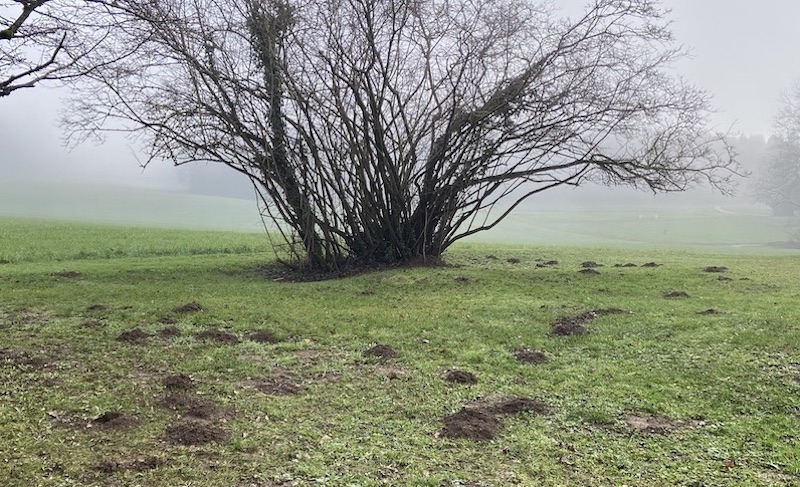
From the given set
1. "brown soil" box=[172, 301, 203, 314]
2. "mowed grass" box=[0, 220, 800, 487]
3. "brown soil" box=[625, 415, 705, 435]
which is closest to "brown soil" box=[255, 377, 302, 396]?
"mowed grass" box=[0, 220, 800, 487]

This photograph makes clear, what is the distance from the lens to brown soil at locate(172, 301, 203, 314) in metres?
11.3

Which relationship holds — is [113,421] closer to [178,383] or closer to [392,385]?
[178,383]

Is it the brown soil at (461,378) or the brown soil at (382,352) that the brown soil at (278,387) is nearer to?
the brown soil at (382,352)

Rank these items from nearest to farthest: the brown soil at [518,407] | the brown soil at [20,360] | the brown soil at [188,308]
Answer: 1. the brown soil at [518,407]
2. the brown soil at [20,360]
3. the brown soil at [188,308]

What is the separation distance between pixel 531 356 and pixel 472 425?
2886mm

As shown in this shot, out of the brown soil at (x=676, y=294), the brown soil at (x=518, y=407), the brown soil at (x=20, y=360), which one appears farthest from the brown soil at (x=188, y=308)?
the brown soil at (x=676, y=294)

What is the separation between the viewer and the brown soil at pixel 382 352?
8.67 m

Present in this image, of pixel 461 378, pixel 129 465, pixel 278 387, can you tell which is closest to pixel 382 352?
pixel 461 378

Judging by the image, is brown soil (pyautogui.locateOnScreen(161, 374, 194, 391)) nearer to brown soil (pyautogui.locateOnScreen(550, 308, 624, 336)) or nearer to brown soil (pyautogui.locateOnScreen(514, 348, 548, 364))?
brown soil (pyautogui.locateOnScreen(514, 348, 548, 364))

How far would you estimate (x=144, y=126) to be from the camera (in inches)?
629

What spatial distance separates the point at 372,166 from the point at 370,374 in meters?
10.7

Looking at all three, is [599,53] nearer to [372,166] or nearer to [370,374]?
[372,166]

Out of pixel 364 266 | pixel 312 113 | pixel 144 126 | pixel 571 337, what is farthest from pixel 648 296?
pixel 144 126

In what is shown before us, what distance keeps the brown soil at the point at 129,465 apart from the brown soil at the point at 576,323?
265 inches
